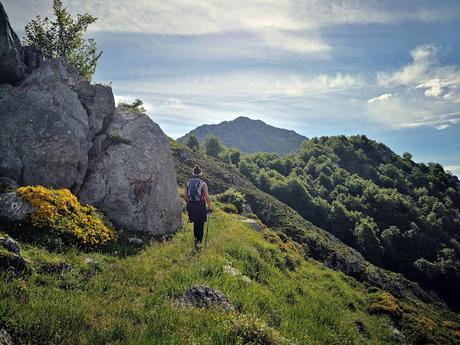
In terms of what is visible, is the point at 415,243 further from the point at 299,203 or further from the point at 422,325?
the point at 422,325

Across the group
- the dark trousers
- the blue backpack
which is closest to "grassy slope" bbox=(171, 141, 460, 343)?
the dark trousers

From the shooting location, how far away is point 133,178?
18.5m

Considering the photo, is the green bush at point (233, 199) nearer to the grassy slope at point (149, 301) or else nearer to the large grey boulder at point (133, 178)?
the large grey boulder at point (133, 178)

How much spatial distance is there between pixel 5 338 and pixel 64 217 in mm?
7886

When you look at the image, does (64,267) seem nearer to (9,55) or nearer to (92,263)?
(92,263)

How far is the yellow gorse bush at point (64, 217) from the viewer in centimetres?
1261

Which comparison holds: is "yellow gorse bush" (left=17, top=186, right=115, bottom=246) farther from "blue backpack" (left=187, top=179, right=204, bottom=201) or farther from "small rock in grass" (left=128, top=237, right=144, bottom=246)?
"blue backpack" (left=187, top=179, right=204, bottom=201)

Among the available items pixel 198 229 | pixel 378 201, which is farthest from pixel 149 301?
pixel 378 201

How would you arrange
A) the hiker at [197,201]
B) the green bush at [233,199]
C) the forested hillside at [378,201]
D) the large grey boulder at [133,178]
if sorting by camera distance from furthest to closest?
the forested hillside at [378,201]
the green bush at [233,199]
the large grey boulder at [133,178]
the hiker at [197,201]

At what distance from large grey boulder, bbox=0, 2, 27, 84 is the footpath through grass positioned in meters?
11.0

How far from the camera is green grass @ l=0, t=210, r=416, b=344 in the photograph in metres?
6.89

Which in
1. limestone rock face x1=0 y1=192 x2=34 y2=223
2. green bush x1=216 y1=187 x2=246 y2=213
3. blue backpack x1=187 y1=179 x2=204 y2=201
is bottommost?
green bush x1=216 y1=187 x2=246 y2=213

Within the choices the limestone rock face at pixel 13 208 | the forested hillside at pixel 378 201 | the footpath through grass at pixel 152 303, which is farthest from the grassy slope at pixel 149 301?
the forested hillside at pixel 378 201

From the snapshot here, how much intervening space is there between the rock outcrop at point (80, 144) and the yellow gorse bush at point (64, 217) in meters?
2.33
